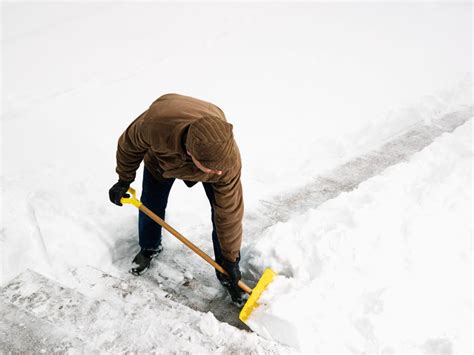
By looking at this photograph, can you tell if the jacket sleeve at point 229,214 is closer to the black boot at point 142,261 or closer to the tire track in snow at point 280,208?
the tire track in snow at point 280,208

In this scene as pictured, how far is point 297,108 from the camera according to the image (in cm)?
600

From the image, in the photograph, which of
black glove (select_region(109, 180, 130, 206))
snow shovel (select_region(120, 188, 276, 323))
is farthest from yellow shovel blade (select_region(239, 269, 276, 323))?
black glove (select_region(109, 180, 130, 206))

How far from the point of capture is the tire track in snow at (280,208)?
2561mm

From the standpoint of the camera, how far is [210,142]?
1.66 meters

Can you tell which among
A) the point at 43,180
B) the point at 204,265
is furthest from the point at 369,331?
the point at 43,180

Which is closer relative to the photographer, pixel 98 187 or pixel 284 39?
pixel 98 187

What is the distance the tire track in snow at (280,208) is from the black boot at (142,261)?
0.19ft

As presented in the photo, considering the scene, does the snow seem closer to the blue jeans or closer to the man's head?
the blue jeans

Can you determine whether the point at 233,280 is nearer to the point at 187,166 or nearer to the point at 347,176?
the point at 187,166

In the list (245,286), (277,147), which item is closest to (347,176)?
(277,147)

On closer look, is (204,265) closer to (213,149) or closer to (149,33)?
(213,149)

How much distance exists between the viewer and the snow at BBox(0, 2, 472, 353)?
7.25 ft

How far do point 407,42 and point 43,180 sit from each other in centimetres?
879

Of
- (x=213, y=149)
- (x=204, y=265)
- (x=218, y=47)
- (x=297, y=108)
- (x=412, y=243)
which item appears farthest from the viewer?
(x=218, y=47)
